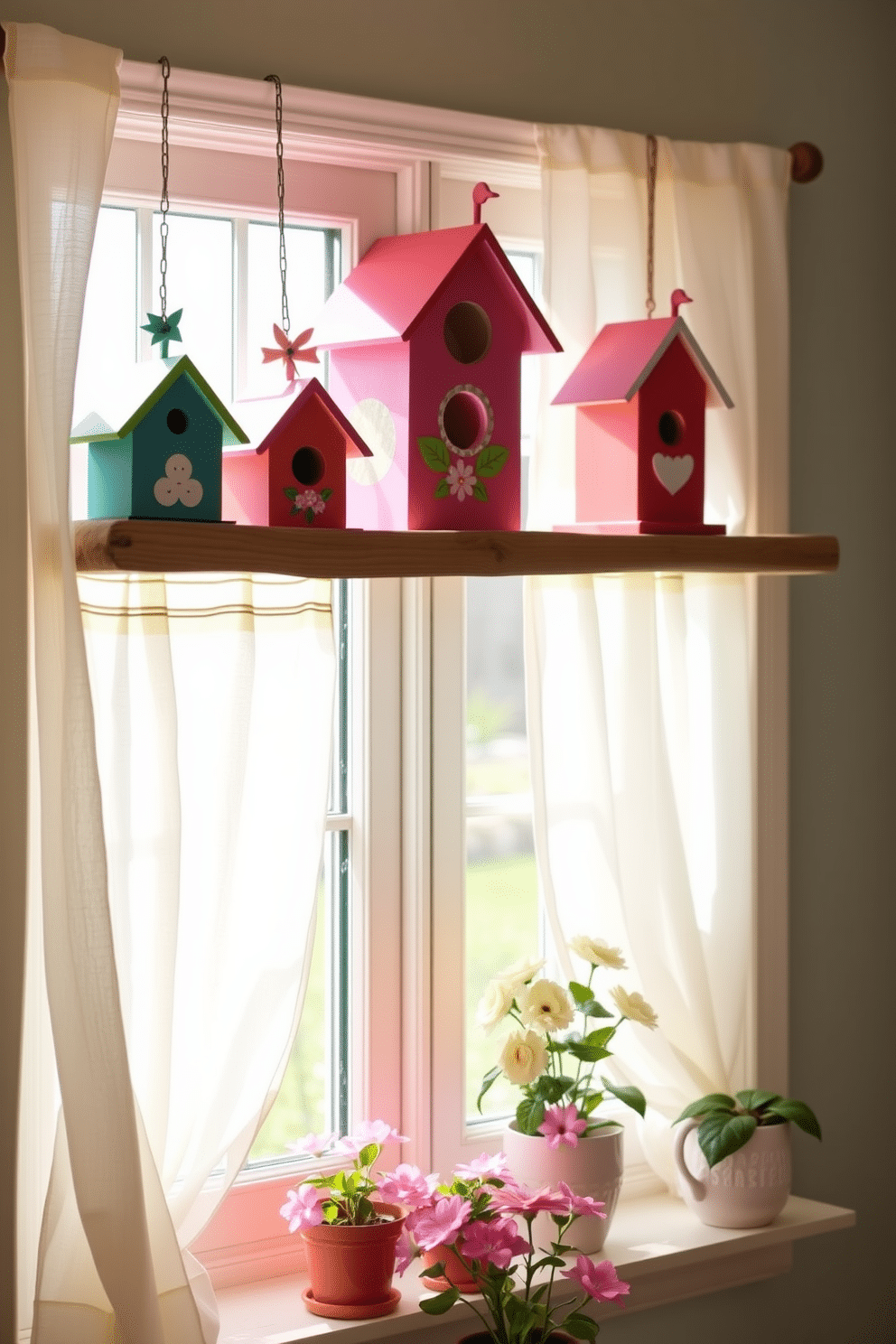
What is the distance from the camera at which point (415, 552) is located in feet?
5.97

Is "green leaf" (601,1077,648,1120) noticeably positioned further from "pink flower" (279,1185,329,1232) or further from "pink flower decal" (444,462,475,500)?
"pink flower decal" (444,462,475,500)

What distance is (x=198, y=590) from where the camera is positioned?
188 centimetres

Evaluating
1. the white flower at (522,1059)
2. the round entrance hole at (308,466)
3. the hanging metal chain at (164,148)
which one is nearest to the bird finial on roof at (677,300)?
the round entrance hole at (308,466)

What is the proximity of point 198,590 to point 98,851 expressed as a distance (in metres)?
0.37

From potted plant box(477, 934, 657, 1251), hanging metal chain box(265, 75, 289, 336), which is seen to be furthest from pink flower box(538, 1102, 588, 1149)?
hanging metal chain box(265, 75, 289, 336)

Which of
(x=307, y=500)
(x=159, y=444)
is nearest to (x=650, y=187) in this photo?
(x=307, y=500)

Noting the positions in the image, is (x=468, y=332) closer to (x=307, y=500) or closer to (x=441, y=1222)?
(x=307, y=500)

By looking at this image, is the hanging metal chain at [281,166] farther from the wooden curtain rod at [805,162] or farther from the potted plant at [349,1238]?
the potted plant at [349,1238]

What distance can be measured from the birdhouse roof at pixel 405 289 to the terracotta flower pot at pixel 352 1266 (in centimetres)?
110

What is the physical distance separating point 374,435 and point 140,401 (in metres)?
0.35

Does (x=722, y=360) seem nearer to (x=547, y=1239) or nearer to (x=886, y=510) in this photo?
(x=886, y=510)

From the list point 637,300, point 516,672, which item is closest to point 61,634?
point 516,672

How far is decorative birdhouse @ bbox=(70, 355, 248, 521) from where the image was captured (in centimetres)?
167

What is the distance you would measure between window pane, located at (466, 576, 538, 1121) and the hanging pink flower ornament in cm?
53
